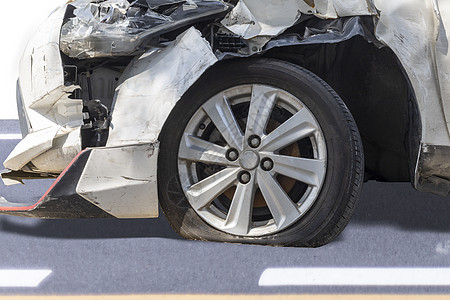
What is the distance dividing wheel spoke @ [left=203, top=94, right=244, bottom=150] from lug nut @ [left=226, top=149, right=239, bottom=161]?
0.07 feet

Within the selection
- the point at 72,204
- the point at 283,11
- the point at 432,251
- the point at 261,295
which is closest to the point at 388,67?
the point at 283,11

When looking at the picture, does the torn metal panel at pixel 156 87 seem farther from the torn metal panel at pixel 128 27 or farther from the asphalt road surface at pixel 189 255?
the asphalt road surface at pixel 189 255

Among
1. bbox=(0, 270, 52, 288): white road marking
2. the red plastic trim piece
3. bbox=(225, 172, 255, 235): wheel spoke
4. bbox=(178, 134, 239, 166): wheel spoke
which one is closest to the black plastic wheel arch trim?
the red plastic trim piece

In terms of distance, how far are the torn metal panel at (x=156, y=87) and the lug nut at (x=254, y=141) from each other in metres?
0.36

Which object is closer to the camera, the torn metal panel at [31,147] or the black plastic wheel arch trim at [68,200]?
the black plastic wheel arch trim at [68,200]

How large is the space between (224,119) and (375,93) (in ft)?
2.88

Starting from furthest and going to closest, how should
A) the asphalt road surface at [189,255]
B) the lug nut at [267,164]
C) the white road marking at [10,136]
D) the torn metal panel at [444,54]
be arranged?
the white road marking at [10,136]
the lug nut at [267,164]
the torn metal panel at [444,54]
the asphalt road surface at [189,255]

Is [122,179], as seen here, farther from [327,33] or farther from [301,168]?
[327,33]

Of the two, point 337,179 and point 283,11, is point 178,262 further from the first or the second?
point 283,11

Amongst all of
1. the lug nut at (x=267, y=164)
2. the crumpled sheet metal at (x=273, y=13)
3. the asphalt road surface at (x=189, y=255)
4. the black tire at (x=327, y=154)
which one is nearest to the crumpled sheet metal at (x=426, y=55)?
the crumpled sheet metal at (x=273, y=13)

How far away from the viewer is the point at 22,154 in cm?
312

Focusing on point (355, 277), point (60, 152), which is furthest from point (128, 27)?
point (355, 277)

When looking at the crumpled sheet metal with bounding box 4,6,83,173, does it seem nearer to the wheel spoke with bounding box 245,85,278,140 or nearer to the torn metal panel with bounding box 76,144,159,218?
the torn metal panel with bounding box 76,144,159,218

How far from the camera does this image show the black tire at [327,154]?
2.81m
